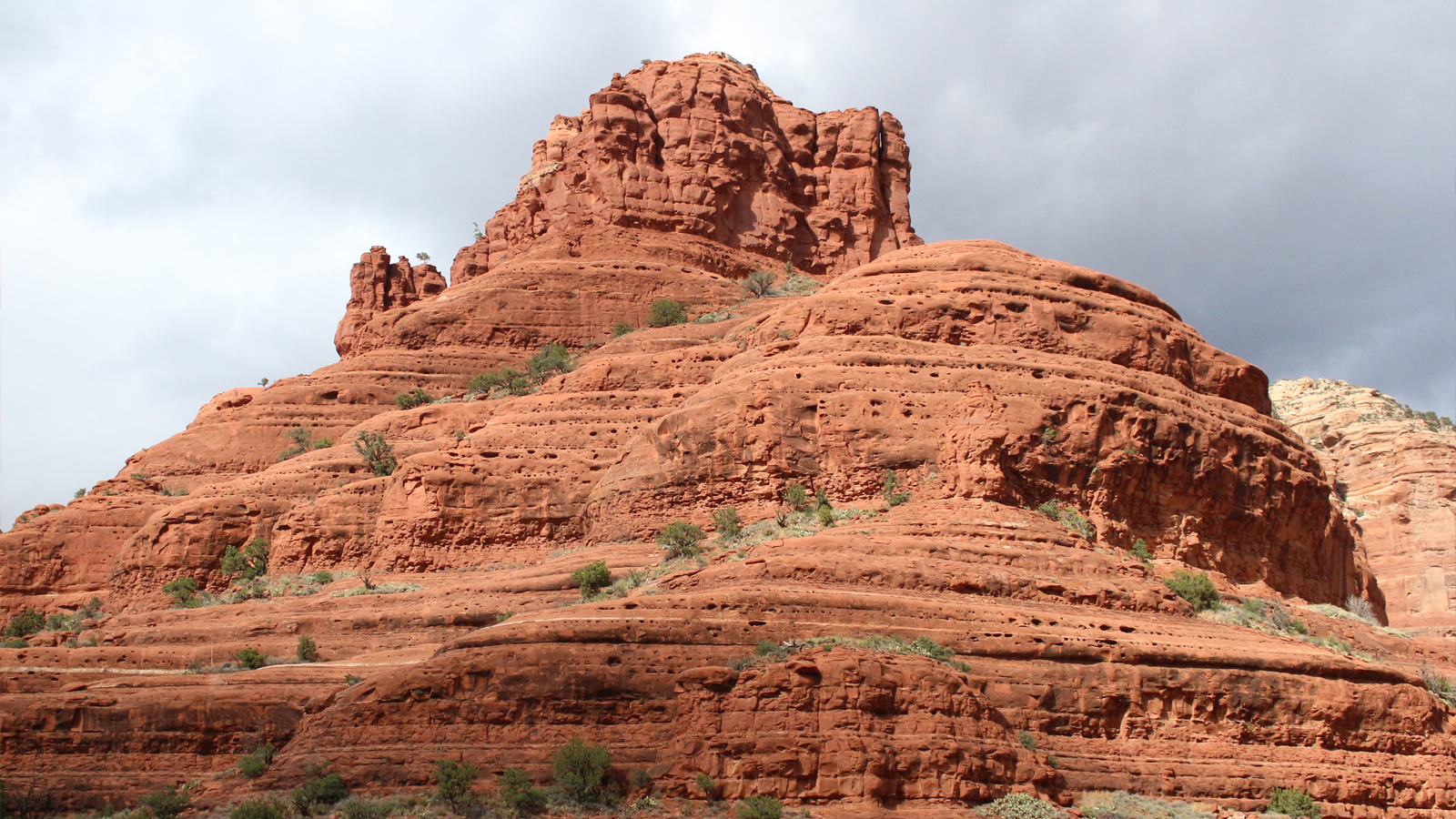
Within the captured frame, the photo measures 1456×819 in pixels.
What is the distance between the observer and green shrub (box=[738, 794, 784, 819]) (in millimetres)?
23234

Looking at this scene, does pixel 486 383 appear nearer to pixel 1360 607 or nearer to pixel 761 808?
pixel 1360 607

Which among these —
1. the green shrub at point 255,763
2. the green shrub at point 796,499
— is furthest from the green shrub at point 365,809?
the green shrub at point 796,499

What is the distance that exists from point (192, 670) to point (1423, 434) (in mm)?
59030

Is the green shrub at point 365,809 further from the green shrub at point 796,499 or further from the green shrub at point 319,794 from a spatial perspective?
the green shrub at point 796,499

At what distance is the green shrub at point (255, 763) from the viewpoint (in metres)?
27.5

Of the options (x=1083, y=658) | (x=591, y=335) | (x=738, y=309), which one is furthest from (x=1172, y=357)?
(x=591, y=335)

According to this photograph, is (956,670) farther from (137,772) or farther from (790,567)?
(137,772)

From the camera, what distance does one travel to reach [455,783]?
969 inches

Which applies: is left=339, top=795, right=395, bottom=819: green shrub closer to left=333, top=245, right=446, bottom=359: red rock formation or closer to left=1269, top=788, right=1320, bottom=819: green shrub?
left=1269, top=788, right=1320, bottom=819: green shrub

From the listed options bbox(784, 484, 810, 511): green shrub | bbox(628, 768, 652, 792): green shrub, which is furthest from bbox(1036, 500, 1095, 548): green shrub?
bbox(628, 768, 652, 792): green shrub

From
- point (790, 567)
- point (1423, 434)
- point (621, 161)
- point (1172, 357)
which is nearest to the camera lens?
point (790, 567)

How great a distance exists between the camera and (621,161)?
6519cm

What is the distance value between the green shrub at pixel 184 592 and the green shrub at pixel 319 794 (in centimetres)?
1875

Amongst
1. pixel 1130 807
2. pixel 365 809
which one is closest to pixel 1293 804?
pixel 1130 807
